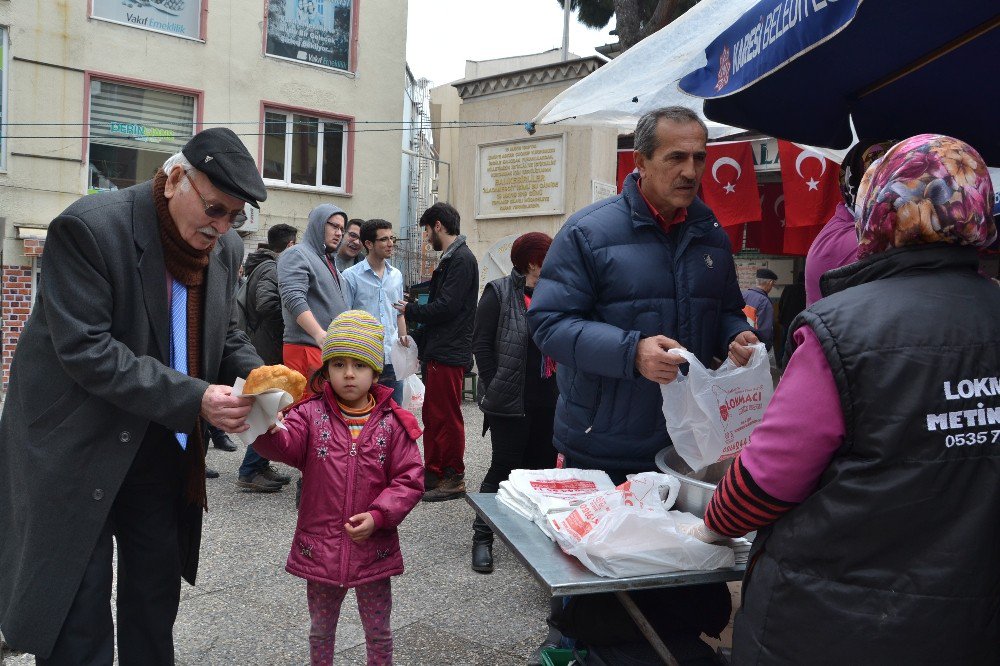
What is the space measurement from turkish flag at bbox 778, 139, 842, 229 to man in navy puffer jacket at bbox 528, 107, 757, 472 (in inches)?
227

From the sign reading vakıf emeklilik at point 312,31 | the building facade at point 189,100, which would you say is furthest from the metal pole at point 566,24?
the sign reading vakıf emeklilik at point 312,31

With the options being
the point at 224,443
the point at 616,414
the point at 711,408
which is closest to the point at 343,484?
the point at 616,414

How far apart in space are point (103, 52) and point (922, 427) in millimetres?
16177

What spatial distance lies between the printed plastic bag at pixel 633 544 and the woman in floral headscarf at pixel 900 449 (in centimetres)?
28

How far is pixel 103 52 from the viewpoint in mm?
14633

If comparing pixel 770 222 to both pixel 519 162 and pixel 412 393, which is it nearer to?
pixel 519 162

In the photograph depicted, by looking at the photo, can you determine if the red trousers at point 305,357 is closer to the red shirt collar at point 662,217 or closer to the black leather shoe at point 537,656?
the black leather shoe at point 537,656

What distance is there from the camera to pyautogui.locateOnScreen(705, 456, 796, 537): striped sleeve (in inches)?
69.4

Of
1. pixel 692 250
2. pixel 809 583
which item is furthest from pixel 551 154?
pixel 809 583

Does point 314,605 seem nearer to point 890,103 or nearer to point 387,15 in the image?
point 890,103

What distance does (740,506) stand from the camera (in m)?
1.82

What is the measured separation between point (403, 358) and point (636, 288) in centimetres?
373

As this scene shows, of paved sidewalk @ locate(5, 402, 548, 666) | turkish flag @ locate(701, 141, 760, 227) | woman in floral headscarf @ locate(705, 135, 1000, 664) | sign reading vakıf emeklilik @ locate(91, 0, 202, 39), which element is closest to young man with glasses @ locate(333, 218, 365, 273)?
paved sidewalk @ locate(5, 402, 548, 666)

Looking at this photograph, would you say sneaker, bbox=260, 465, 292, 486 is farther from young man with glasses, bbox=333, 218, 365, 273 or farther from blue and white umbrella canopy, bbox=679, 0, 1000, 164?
blue and white umbrella canopy, bbox=679, 0, 1000, 164
